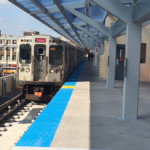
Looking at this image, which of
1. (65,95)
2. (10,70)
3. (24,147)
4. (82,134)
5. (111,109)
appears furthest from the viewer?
(10,70)

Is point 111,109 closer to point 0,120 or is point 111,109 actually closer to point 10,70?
point 0,120

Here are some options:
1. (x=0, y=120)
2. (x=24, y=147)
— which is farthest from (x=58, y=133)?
(x=0, y=120)

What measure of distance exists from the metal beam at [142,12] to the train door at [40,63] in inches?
267

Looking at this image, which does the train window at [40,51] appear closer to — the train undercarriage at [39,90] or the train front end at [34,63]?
the train front end at [34,63]

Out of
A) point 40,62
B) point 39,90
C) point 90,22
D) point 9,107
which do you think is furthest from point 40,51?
point 9,107

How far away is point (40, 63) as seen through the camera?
40.5ft

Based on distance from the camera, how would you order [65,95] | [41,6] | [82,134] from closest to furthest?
[82,134]
[65,95]
[41,6]

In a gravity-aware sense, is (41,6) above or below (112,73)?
above

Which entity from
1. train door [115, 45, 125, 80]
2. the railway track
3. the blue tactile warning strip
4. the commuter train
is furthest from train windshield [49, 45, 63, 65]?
train door [115, 45, 125, 80]

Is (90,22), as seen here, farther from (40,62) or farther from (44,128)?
(44,128)

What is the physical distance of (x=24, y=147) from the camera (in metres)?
→ 4.47

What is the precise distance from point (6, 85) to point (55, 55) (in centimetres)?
491

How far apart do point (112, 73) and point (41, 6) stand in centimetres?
474

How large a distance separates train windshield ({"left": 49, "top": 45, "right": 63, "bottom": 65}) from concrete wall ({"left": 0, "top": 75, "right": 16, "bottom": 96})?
402cm
